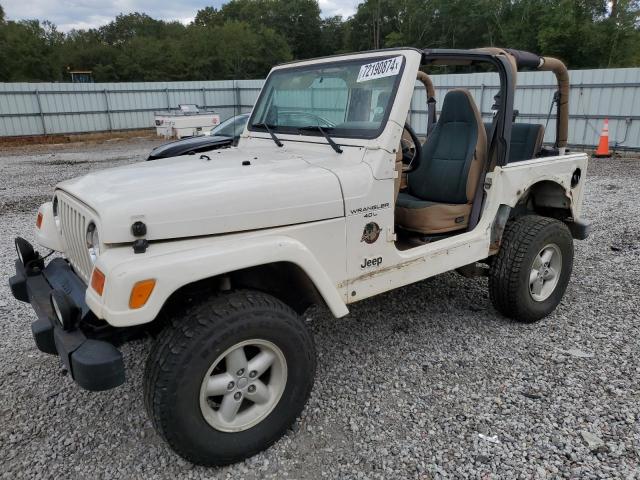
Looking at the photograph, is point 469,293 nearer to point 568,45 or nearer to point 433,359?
point 433,359

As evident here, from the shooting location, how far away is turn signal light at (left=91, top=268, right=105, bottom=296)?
2.10 meters

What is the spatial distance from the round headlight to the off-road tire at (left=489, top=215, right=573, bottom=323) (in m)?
2.75

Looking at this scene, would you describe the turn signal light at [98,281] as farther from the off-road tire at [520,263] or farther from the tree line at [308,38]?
the tree line at [308,38]

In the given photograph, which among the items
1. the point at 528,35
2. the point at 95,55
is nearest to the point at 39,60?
the point at 95,55

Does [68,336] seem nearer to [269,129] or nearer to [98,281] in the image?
[98,281]

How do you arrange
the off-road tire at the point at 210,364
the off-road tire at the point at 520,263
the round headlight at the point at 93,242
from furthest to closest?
the off-road tire at the point at 520,263 < the round headlight at the point at 93,242 < the off-road tire at the point at 210,364

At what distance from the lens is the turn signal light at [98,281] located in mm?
2099

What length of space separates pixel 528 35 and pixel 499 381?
40.5 m

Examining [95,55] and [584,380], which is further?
[95,55]

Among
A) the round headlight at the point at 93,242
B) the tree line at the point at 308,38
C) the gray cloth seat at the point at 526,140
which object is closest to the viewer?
the round headlight at the point at 93,242

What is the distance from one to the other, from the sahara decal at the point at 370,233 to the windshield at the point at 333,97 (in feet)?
1.80

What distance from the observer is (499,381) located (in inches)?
123

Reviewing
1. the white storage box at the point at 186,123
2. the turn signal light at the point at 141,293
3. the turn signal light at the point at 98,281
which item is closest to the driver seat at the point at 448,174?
the turn signal light at the point at 141,293

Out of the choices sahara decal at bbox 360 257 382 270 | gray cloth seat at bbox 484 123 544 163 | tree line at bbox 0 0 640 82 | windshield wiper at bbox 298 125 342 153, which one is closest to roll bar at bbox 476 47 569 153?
gray cloth seat at bbox 484 123 544 163
